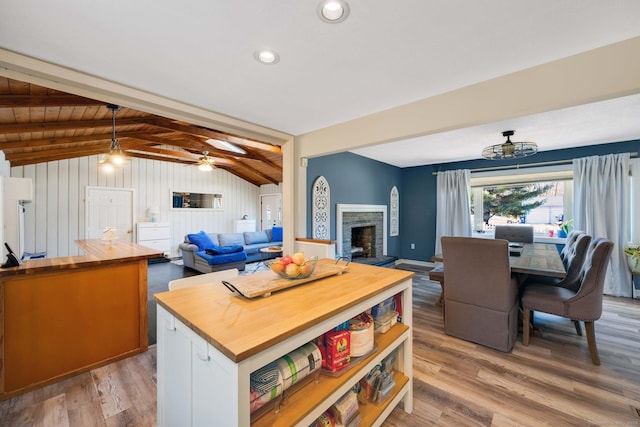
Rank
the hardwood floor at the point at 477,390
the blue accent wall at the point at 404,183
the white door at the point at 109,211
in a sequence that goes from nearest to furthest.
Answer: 1. the hardwood floor at the point at 477,390
2. the blue accent wall at the point at 404,183
3. the white door at the point at 109,211

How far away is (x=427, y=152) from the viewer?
4.64m

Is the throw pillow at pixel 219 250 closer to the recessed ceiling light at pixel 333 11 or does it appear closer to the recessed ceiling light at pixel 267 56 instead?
the recessed ceiling light at pixel 267 56

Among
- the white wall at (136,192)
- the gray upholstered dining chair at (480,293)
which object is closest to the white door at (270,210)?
the white wall at (136,192)

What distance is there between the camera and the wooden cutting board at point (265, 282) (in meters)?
1.23

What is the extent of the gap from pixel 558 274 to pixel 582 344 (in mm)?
958

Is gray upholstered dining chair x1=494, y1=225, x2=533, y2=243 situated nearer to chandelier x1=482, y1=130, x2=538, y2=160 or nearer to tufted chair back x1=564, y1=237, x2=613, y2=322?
chandelier x1=482, y1=130, x2=538, y2=160

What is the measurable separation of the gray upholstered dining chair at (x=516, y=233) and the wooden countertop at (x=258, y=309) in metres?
3.95

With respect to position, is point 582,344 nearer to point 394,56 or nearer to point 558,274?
point 558,274

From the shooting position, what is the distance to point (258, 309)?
1085mm

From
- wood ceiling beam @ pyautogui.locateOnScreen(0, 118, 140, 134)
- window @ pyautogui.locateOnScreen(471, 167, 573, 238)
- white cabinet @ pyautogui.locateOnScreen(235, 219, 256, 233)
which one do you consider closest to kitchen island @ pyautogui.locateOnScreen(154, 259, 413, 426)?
wood ceiling beam @ pyautogui.locateOnScreen(0, 118, 140, 134)

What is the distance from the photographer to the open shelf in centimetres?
96

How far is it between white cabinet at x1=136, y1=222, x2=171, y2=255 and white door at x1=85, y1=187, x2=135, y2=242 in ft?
1.02

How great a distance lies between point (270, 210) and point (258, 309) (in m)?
8.12

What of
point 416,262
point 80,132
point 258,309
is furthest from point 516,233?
point 80,132
